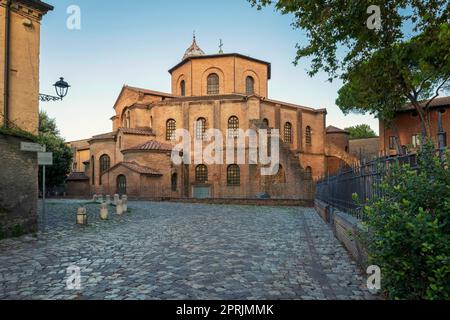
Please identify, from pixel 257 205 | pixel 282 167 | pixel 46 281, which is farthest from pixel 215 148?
pixel 46 281

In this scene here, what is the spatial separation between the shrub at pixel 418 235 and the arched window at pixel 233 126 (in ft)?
91.4

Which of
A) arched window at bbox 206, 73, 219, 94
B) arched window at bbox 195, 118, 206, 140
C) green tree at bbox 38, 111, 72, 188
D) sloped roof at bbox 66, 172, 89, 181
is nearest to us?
green tree at bbox 38, 111, 72, 188

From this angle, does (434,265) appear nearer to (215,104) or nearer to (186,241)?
(186,241)

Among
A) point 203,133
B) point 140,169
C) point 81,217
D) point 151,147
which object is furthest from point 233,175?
point 81,217

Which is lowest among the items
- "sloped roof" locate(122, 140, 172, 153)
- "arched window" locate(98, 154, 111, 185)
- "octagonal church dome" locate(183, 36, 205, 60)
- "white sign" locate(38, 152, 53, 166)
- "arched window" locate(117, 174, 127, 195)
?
"arched window" locate(117, 174, 127, 195)

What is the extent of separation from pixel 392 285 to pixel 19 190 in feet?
30.3

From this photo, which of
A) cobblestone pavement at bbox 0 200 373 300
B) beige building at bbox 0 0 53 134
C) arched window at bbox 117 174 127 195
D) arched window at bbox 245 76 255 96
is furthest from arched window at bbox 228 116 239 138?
cobblestone pavement at bbox 0 200 373 300

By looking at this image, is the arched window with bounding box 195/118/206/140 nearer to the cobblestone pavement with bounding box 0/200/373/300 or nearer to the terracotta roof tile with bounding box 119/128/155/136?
the terracotta roof tile with bounding box 119/128/155/136

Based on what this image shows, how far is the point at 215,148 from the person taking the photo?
31.0m

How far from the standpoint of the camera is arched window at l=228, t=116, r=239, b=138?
31452 mm

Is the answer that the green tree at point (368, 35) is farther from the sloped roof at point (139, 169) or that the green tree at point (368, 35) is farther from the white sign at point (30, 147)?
the sloped roof at point (139, 169)

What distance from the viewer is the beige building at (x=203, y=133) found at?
92.2ft

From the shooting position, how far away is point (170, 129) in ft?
109

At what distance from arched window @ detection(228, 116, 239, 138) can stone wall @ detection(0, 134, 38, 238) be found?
22.9 metres
